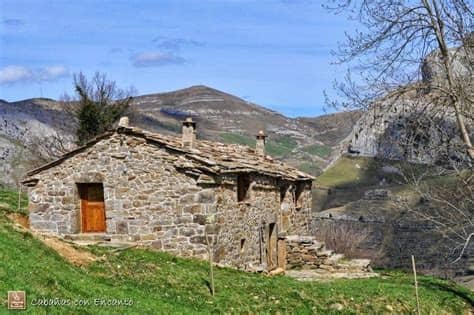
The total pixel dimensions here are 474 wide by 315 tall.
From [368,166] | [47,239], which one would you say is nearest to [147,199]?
[47,239]

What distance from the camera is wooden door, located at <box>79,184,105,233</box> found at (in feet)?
68.3

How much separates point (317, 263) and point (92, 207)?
26.5ft

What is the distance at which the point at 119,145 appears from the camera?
65.8 ft

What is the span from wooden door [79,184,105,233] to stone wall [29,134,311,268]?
221mm

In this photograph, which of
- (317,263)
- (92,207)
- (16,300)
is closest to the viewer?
(16,300)

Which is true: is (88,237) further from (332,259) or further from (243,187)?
(332,259)

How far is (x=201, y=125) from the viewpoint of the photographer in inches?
6181

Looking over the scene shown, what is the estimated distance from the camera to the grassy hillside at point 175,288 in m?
11.4

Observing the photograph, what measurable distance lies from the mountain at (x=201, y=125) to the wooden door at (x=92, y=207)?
7.64 meters

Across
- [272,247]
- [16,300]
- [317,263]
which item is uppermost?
[16,300]

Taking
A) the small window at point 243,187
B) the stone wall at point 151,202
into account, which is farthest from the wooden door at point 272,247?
the small window at point 243,187

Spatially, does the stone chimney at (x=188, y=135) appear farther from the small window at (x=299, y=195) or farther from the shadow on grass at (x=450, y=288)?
the shadow on grass at (x=450, y=288)

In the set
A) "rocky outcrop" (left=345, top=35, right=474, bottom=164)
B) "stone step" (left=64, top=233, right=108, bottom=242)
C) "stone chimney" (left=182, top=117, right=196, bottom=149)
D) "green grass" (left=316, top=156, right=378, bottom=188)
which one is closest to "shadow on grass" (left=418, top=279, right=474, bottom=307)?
"rocky outcrop" (left=345, top=35, right=474, bottom=164)

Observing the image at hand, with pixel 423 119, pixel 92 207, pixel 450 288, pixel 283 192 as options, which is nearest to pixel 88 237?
pixel 92 207
